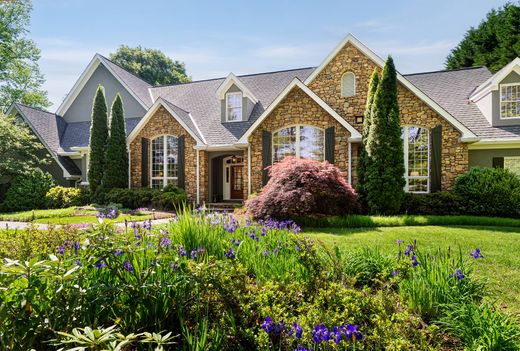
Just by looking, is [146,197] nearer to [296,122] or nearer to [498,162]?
[296,122]

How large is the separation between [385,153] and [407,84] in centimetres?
392

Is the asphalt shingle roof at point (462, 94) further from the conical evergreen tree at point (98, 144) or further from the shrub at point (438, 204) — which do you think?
the conical evergreen tree at point (98, 144)

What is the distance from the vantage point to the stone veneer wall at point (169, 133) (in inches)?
620

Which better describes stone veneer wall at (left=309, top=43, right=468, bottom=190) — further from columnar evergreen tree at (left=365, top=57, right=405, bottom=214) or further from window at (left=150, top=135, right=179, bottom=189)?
window at (left=150, top=135, right=179, bottom=189)

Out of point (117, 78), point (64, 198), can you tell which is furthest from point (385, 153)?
point (117, 78)

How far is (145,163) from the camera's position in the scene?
16531 millimetres

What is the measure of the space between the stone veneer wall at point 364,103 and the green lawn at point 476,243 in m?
4.00

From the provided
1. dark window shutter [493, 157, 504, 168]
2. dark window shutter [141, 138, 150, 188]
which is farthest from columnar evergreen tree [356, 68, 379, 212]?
dark window shutter [141, 138, 150, 188]

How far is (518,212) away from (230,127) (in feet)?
42.8

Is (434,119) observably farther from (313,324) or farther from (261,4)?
(313,324)

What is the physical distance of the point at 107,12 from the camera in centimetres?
837

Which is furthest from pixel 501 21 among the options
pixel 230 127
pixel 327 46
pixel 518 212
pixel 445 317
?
pixel 445 317

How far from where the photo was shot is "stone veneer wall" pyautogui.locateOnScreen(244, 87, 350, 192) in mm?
13508

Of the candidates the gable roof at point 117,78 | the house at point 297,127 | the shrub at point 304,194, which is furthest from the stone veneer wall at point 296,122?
the gable roof at point 117,78
